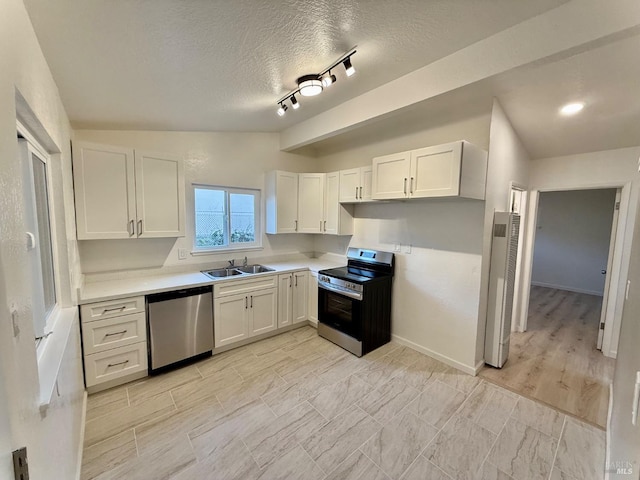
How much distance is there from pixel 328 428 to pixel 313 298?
5.99 ft

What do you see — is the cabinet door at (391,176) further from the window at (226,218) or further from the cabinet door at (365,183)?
the window at (226,218)

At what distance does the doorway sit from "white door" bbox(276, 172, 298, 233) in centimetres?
295

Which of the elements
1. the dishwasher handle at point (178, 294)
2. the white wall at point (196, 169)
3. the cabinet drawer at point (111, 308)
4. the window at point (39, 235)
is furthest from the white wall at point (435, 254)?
the window at point (39, 235)

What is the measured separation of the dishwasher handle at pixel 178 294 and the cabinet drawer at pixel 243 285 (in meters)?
0.10

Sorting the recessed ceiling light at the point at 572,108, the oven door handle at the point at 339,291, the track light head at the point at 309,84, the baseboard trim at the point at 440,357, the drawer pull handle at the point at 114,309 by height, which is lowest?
the baseboard trim at the point at 440,357

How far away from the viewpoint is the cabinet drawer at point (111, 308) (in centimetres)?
229

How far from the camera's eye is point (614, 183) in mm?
3090

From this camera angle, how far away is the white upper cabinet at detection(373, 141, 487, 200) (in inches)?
92.6

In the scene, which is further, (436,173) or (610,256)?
(610,256)

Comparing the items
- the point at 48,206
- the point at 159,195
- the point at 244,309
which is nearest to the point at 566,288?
the point at 244,309

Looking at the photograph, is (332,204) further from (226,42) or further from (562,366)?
(562,366)

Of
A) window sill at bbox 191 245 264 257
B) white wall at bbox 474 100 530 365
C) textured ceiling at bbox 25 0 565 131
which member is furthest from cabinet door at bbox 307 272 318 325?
textured ceiling at bbox 25 0 565 131

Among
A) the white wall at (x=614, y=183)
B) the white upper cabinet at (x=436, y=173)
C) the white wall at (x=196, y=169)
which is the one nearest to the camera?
the white upper cabinet at (x=436, y=173)

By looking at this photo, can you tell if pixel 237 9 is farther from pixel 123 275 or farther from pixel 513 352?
pixel 513 352
